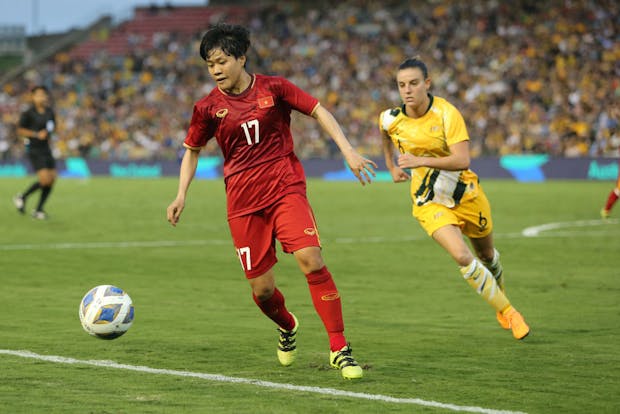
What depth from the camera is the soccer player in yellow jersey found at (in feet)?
27.6

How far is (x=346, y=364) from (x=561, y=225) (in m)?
13.5

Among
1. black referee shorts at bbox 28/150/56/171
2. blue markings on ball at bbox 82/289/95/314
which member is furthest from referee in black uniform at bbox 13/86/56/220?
blue markings on ball at bbox 82/289/95/314

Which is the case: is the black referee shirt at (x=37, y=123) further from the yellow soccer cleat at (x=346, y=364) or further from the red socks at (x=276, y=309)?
the yellow soccer cleat at (x=346, y=364)

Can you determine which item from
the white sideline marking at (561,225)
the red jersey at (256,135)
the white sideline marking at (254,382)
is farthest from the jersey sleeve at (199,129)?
the white sideline marking at (561,225)

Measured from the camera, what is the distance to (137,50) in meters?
53.5

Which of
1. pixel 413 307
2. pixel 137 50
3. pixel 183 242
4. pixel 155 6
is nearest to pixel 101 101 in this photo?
pixel 137 50

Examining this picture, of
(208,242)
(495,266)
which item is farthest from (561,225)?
(495,266)

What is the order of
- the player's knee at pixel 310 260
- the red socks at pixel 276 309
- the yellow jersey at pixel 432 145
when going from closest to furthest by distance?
1. the player's knee at pixel 310 260
2. the red socks at pixel 276 309
3. the yellow jersey at pixel 432 145

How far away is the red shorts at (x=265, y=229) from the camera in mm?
6980

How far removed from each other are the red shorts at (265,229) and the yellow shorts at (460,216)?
1.91m

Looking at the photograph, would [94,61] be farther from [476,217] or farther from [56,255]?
[476,217]

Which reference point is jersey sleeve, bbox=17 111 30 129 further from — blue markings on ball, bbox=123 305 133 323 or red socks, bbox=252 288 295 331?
red socks, bbox=252 288 295 331

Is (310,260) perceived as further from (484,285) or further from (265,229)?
(484,285)

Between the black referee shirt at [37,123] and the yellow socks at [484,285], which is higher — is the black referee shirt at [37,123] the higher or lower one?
the lower one
